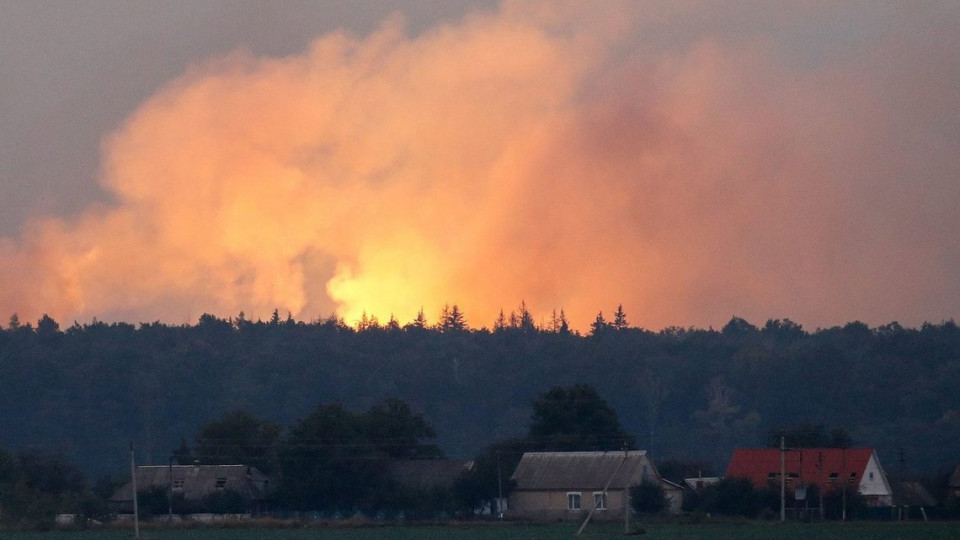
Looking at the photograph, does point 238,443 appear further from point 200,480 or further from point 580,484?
point 580,484

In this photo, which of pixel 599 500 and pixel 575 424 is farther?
pixel 575 424

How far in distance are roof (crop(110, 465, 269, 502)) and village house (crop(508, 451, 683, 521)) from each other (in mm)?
15621

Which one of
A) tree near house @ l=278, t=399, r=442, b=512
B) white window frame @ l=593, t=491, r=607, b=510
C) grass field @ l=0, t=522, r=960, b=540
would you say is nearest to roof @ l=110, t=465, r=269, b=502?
tree near house @ l=278, t=399, r=442, b=512

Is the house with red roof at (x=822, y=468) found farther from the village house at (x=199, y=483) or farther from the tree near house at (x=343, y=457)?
the village house at (x=199, y=483)

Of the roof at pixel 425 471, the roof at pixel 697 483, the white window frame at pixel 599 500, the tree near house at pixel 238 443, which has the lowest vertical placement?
the white window frame at pixel 599 500

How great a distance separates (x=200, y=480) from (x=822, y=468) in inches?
1435

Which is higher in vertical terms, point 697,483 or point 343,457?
point 343,457

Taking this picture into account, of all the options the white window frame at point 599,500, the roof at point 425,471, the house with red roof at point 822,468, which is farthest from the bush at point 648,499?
the roof at point 425,471

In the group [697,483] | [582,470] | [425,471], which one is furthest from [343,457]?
[697,483]

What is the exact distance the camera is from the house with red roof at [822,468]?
93.2 metres

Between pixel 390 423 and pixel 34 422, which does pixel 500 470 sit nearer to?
pixel 390 423

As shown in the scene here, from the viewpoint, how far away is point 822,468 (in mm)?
94375

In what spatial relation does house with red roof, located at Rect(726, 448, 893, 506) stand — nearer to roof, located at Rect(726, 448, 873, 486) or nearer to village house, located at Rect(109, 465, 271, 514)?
roof, located at Rect(726, 448, 873, 486)

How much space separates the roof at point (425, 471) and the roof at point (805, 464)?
53.3ft
